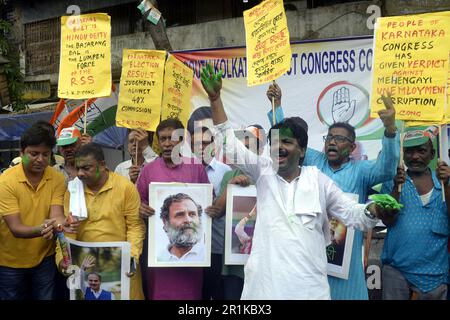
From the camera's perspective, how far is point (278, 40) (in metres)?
4.29

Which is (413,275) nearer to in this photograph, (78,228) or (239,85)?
(78,228)

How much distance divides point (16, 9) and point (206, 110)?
10.3 metres

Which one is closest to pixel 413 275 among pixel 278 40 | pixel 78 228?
pixel 278 40

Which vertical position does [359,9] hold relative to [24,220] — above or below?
above

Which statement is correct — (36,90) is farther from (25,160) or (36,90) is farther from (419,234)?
(419,234)

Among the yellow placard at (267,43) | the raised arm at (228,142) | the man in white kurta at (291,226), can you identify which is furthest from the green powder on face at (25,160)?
the yellow placard at (267,43)

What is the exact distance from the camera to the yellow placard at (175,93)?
208 inches

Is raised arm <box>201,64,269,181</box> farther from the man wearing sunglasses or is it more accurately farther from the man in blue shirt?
the man in blue shirt

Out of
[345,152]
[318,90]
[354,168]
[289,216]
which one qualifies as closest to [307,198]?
[289,216]

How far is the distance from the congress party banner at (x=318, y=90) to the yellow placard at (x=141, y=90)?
1.23 meters

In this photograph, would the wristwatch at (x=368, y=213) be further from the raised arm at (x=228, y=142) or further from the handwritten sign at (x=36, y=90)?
the handwritten sign at (x=36, y=90)

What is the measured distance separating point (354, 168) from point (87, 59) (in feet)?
8.45

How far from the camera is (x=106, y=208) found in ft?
13.3

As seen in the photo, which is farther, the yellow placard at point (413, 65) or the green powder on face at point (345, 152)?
the green powder on face at point (345, 152)
